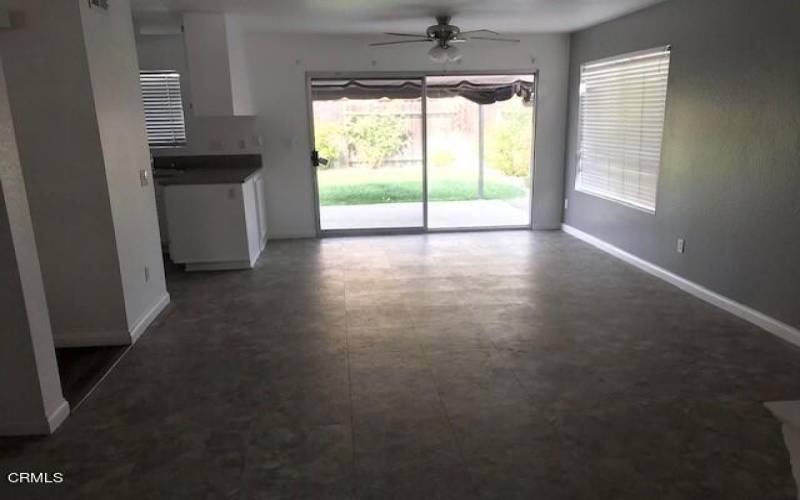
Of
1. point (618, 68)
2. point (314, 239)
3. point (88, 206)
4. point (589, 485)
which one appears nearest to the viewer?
point (589, 485)

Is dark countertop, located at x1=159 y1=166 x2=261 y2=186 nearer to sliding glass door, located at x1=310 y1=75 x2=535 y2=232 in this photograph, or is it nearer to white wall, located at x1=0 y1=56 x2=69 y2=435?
sliding glass door, located at x1=310 y1=75 x2=535 y2=232

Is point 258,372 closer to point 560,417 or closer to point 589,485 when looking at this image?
point 560,417

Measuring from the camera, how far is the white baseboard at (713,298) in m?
3.61

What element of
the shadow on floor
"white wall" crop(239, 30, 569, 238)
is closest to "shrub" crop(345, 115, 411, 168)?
"white wall" crop(239, 30, 569, 238)

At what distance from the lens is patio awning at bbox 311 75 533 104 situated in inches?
264

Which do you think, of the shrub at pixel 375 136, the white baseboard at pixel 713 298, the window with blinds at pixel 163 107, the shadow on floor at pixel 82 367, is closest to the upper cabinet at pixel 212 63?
the window with blinds at pixel 163 107

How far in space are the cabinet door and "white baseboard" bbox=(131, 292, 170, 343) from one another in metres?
1.84

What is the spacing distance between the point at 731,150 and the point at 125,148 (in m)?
4.31

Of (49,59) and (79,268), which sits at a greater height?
(49,59)

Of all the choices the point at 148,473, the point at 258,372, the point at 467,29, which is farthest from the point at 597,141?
the point at 148,473

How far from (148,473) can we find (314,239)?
4.68m

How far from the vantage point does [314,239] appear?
689cm

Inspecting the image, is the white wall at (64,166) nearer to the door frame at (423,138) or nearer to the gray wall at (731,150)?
the door frame at (423,138)

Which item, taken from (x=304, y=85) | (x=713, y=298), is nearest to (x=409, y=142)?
(x=304, y=85)
